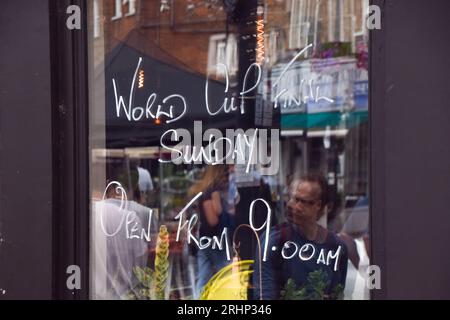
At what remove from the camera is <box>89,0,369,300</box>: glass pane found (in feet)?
11.0

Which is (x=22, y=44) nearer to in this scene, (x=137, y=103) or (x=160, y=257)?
(x=137, y=103)

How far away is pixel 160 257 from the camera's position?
343cm

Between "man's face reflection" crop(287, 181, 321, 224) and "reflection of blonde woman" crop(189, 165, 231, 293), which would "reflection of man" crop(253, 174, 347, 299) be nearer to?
"man's face reflection" crop(287, 181, 321, 224)

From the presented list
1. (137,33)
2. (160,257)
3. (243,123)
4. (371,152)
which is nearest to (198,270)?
(160,257)

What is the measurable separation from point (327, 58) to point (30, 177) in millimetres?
1974

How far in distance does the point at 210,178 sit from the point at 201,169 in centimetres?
8

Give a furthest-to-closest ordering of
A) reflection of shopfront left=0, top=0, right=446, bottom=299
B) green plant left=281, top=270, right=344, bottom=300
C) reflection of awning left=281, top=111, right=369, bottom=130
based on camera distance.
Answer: reflection of awning left=281, top=111, right=369, bottom=130 → green plant left=281, top=270, right=344, bottom=300 → reflection of shopfront left=0, top=0, right=446, bottom=299

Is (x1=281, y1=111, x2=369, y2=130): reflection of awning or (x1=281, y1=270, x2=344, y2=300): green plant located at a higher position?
(x1=281, y1=111, x2=369, y2=130): reflection of awning

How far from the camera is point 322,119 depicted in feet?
16.2

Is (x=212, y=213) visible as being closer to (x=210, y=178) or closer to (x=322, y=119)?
(x=210, y=178)

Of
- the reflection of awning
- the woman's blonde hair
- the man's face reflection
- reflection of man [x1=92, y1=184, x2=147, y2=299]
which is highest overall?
the reflection of awning

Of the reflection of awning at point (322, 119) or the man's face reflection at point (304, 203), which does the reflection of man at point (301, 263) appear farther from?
the reflection of awning at point (322, 119)

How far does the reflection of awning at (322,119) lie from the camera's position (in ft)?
12.7

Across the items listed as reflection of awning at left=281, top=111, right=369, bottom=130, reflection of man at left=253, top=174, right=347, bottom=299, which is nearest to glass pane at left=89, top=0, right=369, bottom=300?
reflection of man at left=253, top=174, right=347, bottom=299
